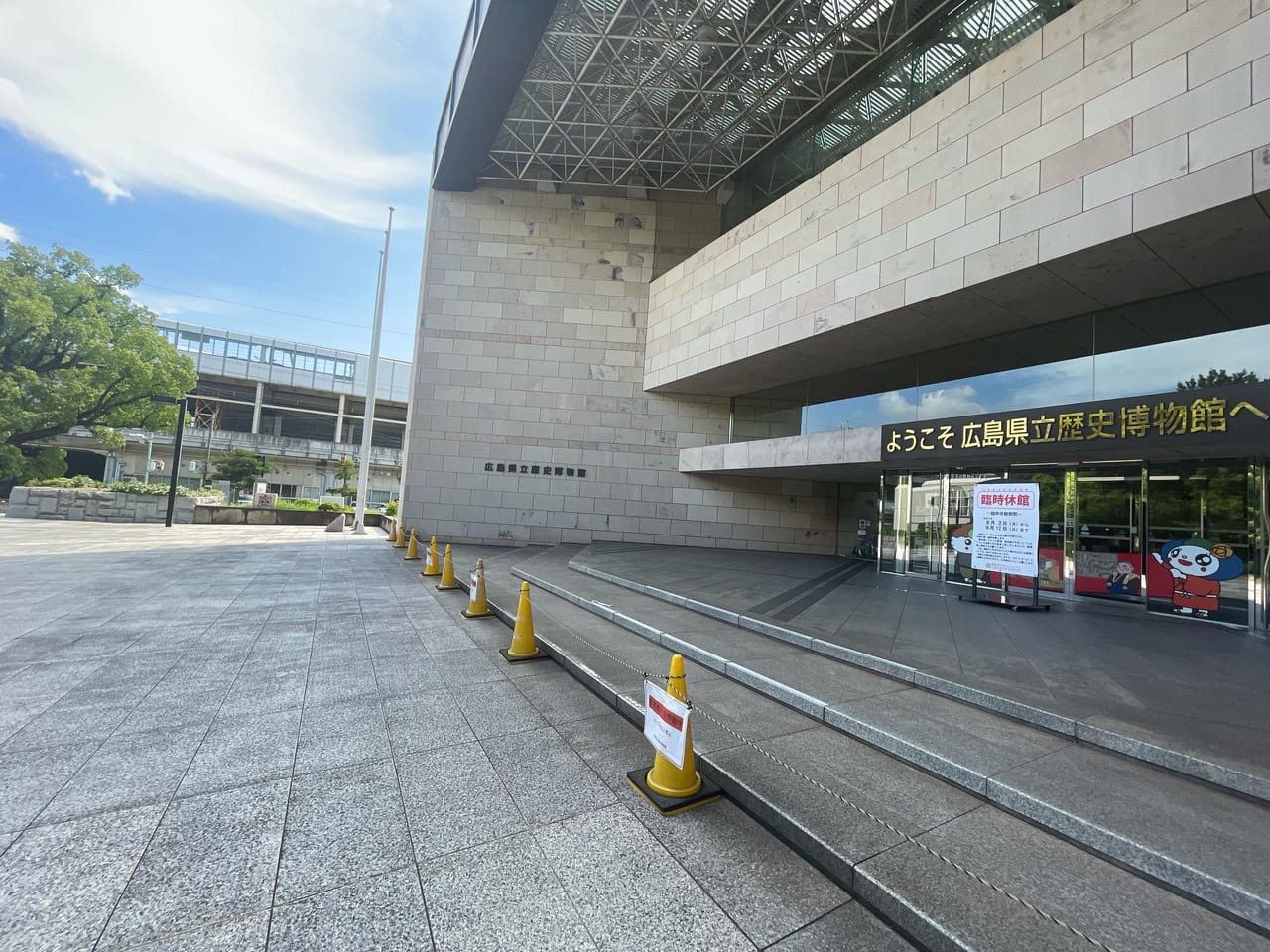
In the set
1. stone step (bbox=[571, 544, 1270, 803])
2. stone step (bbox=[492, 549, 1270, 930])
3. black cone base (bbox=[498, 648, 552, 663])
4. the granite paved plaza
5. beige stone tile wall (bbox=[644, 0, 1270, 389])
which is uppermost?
beige stone tile wall (bbox=[644, 0, 1270, 389])

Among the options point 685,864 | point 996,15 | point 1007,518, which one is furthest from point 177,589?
point 996,15

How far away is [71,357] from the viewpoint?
24.7 meters

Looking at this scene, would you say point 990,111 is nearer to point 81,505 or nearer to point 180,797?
point 180,797

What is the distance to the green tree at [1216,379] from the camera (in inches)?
299

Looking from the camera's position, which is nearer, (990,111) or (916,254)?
Answer: (990,111)

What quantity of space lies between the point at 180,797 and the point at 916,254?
1232 cm

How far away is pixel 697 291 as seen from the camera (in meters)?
16.5

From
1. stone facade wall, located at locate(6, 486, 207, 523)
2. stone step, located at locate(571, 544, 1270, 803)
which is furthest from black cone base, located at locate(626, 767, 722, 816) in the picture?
stone facade wall, located at locate(6, 486, 207, 523)

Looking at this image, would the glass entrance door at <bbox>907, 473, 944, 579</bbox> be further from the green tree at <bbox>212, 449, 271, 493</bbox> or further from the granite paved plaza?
the green tree at <bbox>212, 449, 271, 493</bbox>

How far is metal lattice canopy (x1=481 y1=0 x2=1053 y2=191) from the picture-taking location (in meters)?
12.6

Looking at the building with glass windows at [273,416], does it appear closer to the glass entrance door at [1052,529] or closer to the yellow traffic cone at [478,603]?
the yellow traffic cone at [478,603]

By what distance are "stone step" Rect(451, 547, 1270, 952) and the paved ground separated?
1516mm

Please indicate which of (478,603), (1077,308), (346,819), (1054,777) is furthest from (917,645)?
(1077,308)

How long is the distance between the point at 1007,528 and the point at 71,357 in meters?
37.0
